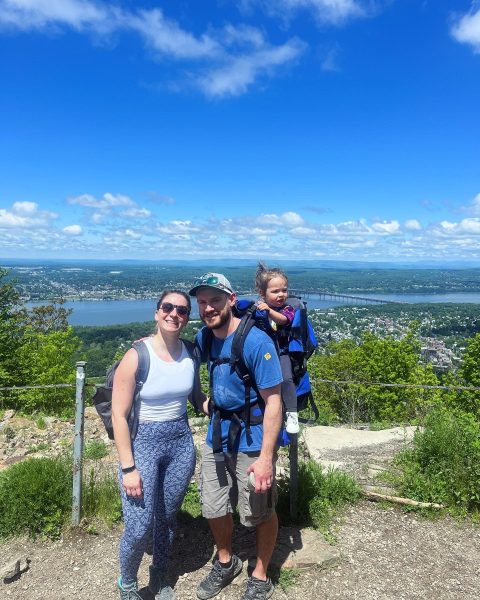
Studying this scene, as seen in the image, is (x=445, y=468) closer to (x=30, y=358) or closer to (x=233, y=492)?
(x=233, y=492)

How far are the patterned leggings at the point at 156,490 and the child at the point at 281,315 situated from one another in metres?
0.67

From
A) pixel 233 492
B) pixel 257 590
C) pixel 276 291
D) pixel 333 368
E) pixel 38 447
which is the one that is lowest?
pixel 333 368

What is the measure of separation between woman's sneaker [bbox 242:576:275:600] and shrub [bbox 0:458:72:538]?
1.62 metres

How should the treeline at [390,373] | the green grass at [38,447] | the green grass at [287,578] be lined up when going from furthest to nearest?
the treeline at [390,373] < the green grass at [38,447] < the green grass at [287,578]

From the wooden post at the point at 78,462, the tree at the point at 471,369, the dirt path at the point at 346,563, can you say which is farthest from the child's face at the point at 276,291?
the tree at the point at 471,369

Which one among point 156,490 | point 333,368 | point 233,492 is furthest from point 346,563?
point 333,368

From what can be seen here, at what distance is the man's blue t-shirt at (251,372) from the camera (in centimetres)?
230

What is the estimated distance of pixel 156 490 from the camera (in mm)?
2457

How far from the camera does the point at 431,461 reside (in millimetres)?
3771

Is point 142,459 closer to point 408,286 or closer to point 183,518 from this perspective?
point 183,518

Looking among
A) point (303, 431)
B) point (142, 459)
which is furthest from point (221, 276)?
point (303, 431)

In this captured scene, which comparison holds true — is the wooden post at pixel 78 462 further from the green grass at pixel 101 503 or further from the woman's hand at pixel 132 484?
the woman's hand at pixel 132 484

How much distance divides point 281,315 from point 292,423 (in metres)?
0.70

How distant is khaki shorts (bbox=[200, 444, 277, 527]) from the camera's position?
2445 millimetres
